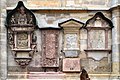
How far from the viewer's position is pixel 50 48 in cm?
968

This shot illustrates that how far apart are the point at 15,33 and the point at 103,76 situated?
8.09ft

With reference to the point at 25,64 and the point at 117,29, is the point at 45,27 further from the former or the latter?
the point at 117,29

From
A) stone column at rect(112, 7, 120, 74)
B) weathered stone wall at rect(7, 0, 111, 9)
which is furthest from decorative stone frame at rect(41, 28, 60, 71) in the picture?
stone column at rect(112, 7, 120, 74)

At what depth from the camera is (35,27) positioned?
9.70 meters

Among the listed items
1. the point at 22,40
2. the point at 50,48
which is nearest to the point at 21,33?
the point at 22,40

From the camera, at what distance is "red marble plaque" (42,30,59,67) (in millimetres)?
9625

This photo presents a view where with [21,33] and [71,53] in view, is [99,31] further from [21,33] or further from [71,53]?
[21,33]

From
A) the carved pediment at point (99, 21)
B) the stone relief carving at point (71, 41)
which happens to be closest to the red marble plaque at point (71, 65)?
the stone relief carving at point (71, 41)

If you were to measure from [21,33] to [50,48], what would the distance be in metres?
0.82

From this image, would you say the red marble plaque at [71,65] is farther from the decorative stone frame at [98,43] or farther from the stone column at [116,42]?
the stone column at [116,42]

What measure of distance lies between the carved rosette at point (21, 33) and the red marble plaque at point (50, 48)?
28cm

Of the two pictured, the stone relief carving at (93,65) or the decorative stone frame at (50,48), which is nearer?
the decorative stone frame at (50,48)

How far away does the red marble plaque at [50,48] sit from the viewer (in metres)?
9.62

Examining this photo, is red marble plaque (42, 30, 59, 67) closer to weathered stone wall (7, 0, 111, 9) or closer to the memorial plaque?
the memorial plaque
